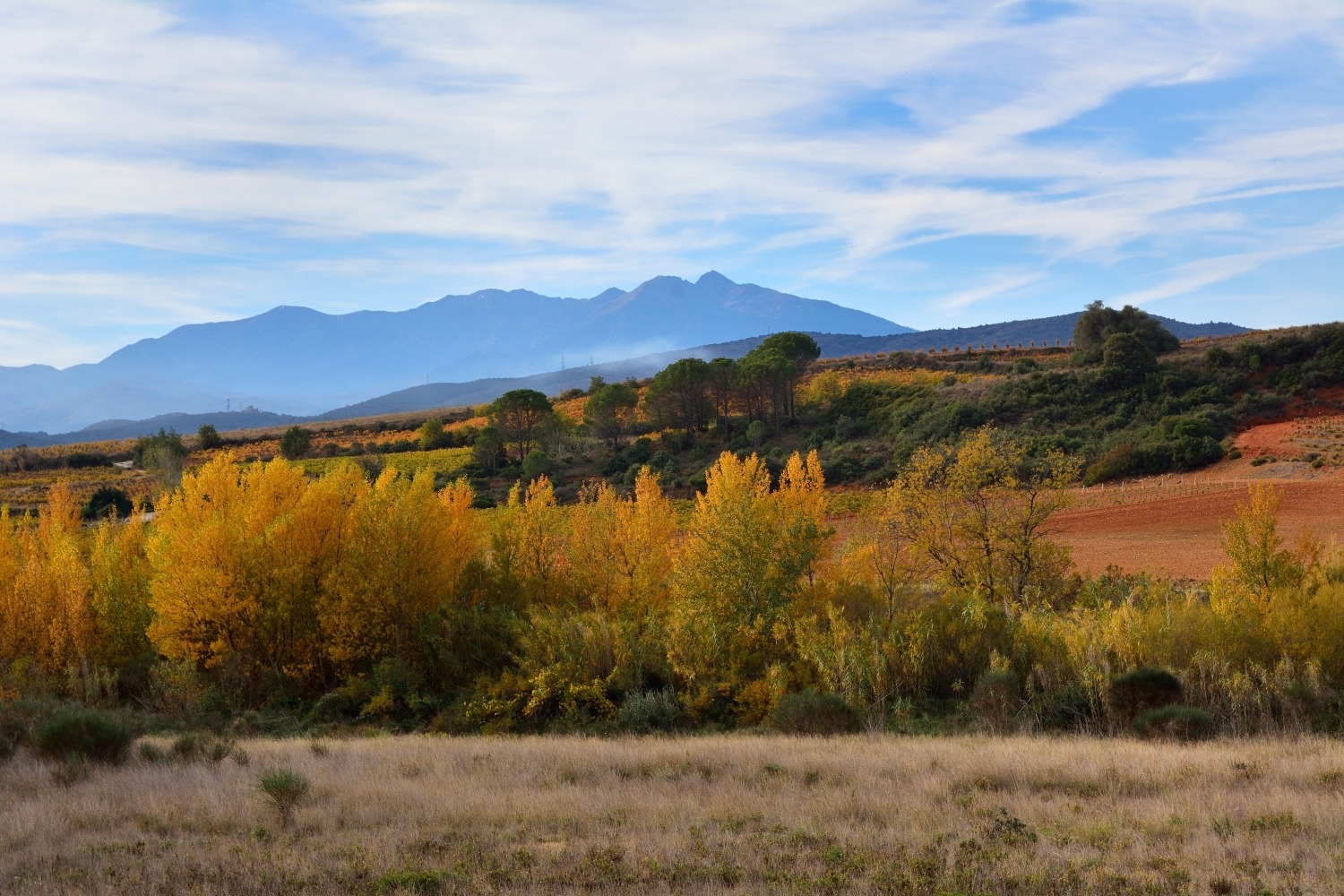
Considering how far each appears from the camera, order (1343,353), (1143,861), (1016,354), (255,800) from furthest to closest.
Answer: (1016,354), (1343,353), (255,800), (1143,861)

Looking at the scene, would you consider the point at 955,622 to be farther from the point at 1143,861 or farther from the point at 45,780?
the point at 45,780

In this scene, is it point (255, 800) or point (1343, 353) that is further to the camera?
point (1343, 353)

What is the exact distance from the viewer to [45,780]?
468 inches

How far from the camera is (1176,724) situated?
13352 millimetres

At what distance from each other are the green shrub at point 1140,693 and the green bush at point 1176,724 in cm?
87

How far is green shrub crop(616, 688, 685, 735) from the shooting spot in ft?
53.4

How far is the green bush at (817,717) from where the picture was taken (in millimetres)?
14859

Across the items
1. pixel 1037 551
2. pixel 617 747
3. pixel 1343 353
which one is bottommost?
pixel 617 747

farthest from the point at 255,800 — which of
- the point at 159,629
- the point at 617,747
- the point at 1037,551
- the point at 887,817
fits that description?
the point at 1037,551

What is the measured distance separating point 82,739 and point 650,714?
29.0 feet

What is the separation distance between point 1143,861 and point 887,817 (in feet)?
7.91

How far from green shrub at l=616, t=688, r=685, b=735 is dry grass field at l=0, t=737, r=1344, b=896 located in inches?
122

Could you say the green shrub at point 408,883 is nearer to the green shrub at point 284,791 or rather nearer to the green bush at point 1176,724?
the green shrub at point 284,791

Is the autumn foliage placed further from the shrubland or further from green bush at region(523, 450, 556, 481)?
green bush at region(523, 450, 556, 481)
